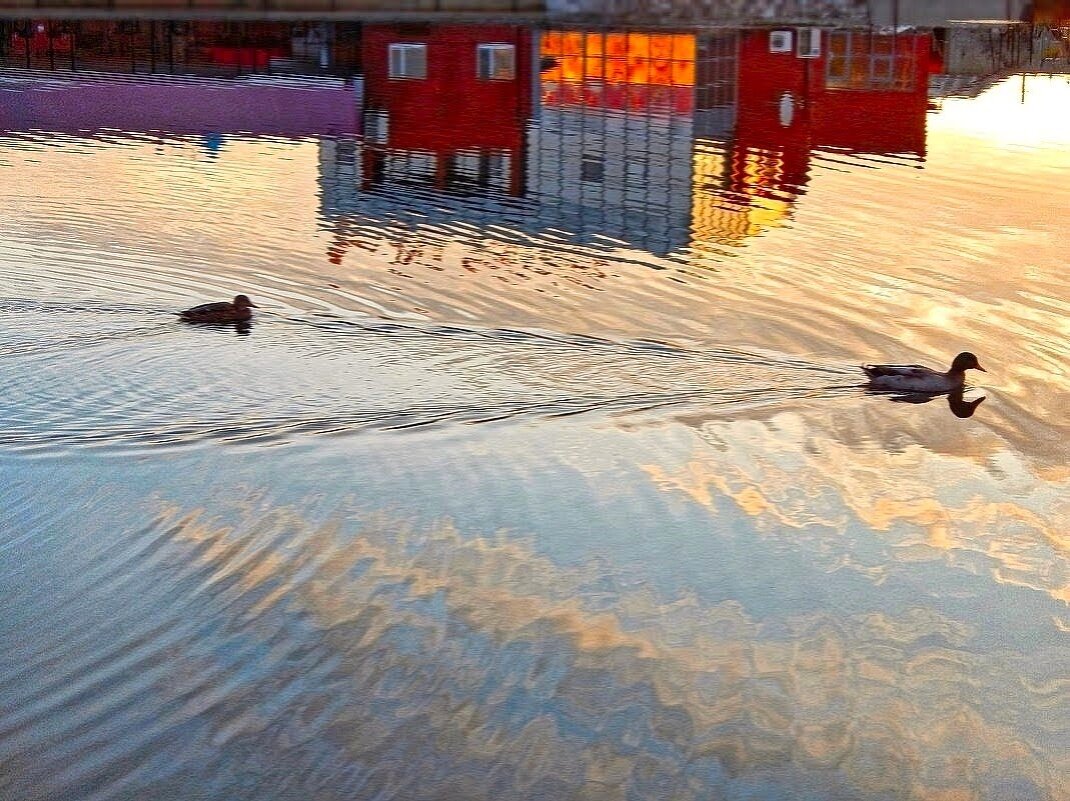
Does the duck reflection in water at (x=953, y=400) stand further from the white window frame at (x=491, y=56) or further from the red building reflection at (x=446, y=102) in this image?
the white window frame at (x=491, y=56)

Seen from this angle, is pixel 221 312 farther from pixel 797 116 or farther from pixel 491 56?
pixel 491 56

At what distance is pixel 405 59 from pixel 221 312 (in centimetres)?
2809

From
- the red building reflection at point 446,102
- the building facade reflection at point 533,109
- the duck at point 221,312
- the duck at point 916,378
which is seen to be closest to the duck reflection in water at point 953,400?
the duck at point 916,378

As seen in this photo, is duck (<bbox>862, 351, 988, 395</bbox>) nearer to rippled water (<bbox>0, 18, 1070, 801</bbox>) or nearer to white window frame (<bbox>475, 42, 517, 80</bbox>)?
rippled water (<bbox>0, 18, 1070, 801</bbox>)

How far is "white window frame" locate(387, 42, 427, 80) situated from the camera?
142ft

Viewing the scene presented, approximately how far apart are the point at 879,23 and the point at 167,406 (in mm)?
38744

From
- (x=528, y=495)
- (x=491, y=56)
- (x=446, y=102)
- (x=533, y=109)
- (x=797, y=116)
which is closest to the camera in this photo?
(x=528, y=495)

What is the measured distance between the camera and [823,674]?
32.0 ft

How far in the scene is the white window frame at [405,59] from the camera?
142 feet

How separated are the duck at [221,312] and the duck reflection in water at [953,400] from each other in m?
6.31

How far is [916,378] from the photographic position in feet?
48.9

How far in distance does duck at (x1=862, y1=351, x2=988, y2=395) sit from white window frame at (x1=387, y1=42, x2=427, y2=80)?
29.5 m

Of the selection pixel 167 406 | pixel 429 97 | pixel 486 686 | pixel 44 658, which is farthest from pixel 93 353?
pixel 429 97

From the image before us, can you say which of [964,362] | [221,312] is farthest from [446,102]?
[964,362]
